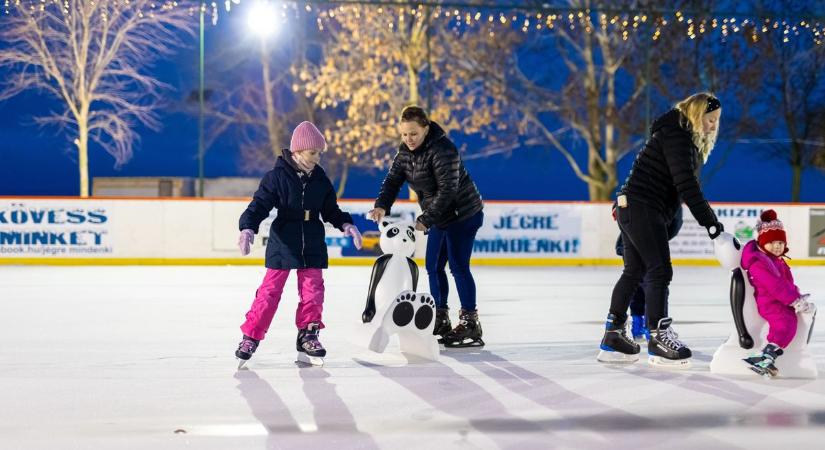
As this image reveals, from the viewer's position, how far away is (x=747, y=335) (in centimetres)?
471

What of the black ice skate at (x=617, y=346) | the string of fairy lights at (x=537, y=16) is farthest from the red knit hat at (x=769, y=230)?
the string of fairy lights at (x=537, y=16)

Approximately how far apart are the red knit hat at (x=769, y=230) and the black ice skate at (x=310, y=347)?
2.17 m

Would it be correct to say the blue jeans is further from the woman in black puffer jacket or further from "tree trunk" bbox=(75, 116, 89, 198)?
"tree trunk" bbox=(75, 116, 89, 198)

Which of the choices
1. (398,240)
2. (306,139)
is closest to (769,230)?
(398,240)

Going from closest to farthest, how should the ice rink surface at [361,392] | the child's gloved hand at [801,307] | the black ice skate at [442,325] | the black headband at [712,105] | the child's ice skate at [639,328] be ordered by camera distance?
the ice rink surface at [361,392] < the child's gloved hand at [801,307] < the black headband at [712,105] < the black ice skate at [442,325] < the child's ice skate at [639,328]

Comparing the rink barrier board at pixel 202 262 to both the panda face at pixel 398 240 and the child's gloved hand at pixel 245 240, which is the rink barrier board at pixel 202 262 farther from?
the child's gloved hand at pixel 245 240

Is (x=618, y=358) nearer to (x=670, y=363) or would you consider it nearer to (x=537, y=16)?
(x=670, y=363)

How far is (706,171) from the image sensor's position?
1116 inches

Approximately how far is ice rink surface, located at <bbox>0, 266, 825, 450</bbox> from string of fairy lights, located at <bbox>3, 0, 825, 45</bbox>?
9561 millimetres

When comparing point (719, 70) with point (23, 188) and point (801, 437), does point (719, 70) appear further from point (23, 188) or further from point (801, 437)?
point (23, 188)

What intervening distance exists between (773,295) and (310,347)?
2.21 m

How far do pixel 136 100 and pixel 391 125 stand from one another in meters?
5.98

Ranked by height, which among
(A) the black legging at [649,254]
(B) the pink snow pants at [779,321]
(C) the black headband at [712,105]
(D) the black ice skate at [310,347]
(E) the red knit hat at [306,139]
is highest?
(C) the black headband at [712,105]

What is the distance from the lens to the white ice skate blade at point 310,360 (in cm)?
500
